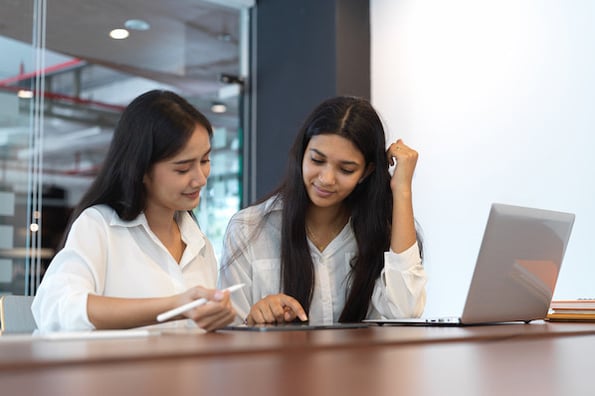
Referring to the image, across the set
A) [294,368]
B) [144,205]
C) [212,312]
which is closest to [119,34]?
[144,205]

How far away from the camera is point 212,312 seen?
4.09 feet

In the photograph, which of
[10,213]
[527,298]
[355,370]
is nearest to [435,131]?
[10,213]

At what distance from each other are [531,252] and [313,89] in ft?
9.65

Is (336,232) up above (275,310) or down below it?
above

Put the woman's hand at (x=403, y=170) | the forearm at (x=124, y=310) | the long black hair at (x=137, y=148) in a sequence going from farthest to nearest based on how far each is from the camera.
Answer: the woman's hand at (x=403, y=170) < the long black hair at (x=137, y=148) < the forearm at (x=124, y=310)

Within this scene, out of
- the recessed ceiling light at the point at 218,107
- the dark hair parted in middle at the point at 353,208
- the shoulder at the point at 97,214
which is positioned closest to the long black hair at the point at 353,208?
the dark hair parted in middle at the point at 353,208

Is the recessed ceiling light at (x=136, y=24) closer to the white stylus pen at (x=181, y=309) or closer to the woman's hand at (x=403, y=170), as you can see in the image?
the woman's hand at (x=403, y=170)

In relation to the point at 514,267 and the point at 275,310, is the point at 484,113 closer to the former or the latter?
the point at 514,267

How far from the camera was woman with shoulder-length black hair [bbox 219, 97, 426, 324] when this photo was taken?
2174 mm

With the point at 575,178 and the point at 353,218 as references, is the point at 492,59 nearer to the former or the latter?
the point at 575,178

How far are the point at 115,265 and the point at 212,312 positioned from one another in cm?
67

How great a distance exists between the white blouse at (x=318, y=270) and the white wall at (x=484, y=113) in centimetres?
154

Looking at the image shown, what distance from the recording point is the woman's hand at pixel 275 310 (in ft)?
5.62

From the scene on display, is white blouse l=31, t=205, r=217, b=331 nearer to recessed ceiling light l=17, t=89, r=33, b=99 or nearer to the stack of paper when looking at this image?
the stack of paper
